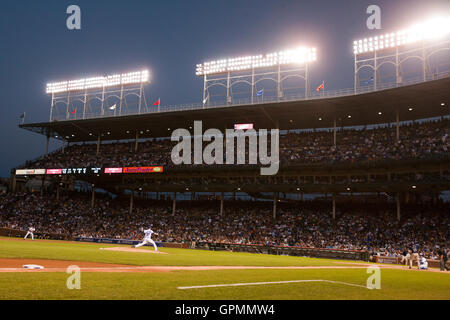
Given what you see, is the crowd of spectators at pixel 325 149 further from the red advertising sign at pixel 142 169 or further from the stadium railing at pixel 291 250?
the stadium railing at pixel 291 250

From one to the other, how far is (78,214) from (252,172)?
2466 cm

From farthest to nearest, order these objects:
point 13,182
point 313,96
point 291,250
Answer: point 13,182 < point 313,96 < point 291,250

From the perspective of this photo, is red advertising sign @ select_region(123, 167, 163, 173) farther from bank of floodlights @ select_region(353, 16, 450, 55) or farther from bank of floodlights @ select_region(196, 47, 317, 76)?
bank of floodlights @ select_region(353, 16, 450, 55)

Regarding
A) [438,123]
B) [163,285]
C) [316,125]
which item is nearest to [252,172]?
[316,125]

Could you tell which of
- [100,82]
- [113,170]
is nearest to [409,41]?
[113,170]

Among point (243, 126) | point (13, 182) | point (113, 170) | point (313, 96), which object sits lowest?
point (13, 182)

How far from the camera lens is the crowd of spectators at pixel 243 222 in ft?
117

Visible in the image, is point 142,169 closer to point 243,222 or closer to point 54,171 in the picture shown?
point 54,171

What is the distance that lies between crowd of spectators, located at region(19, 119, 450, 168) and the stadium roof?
5.40 feet

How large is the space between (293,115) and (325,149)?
6.35 metres

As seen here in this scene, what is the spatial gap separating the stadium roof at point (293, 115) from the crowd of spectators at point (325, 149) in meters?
1.65

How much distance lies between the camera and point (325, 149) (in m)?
44.4

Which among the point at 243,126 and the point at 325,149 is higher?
the point at 243,126

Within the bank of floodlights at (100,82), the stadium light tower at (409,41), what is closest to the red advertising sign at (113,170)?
the bank of floodlights at (100,82)
